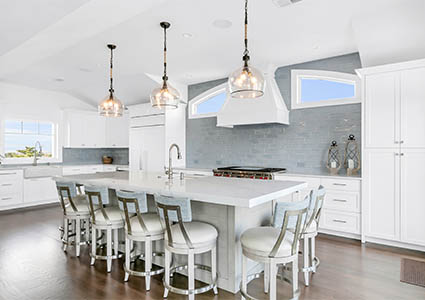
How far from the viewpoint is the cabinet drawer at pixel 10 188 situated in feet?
18.5

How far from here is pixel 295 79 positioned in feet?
16.5

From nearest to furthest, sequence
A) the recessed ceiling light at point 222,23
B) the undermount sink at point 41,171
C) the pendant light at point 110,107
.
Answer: the recessed ceiling light at point 222,23 < the pendant light at point 110,107 < the undermount sink at point 41,171

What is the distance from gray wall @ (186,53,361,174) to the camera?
14.9 feet

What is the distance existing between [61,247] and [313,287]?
3.09m

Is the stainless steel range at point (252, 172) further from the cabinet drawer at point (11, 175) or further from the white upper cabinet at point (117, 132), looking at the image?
the cabinet drawer at point (11, 175)

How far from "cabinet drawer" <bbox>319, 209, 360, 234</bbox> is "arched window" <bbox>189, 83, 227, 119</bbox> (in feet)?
10.4

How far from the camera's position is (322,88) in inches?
188

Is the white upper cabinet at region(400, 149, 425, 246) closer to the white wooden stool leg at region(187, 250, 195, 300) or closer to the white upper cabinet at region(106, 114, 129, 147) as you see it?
the white wooden stool leg at region(187, 250, 195, 300)

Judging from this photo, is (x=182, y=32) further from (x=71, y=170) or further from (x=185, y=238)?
(x=71, y=170)

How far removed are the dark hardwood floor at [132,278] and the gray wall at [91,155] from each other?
3771 mm

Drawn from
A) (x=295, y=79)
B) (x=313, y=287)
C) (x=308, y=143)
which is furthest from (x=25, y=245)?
(x=295, y=79)

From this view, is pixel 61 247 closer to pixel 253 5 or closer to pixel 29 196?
pixel 29 196

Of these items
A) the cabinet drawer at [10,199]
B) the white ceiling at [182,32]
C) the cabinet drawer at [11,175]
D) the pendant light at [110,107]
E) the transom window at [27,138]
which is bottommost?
the cabinet drawer at [10,199]

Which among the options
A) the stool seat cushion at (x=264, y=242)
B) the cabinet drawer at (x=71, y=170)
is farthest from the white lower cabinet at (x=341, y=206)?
the cabinet drawer at (x=71, y=170)
